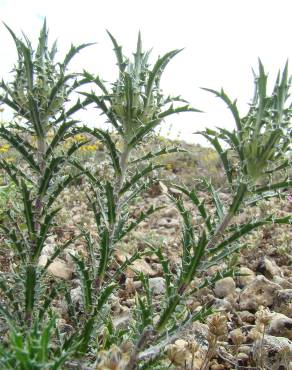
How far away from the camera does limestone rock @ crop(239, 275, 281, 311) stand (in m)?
3.31

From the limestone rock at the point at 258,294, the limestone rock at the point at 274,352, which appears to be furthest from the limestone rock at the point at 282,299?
the limestone rock at the point at 274,352

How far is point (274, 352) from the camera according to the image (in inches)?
107

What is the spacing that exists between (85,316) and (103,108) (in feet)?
2.85

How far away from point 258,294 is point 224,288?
0.93 feet

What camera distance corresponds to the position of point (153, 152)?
203 cm

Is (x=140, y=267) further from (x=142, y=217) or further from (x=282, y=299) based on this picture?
(x=142, y=217)

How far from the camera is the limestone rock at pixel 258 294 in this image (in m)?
3.31

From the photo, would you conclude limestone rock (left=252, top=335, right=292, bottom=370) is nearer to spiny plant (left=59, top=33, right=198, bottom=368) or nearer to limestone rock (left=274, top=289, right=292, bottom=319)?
limestone rock (left=274, top=289, right=292, bottom=319)

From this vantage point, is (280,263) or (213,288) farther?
(280,263)

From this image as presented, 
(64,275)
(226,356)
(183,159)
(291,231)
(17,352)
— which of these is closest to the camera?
(17,352)

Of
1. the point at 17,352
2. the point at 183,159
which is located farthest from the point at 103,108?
the point at 183,159

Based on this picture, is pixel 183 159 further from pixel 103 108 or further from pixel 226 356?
pixel 103 108

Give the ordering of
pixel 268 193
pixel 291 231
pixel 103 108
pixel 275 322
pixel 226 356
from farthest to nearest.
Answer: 1. pixel 291 231
2. pixel 275 322
3. pixel 226 356
4. pixel 103 108
5. pixel 268 193

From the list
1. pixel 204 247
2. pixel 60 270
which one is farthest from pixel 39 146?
pixel 60 270
